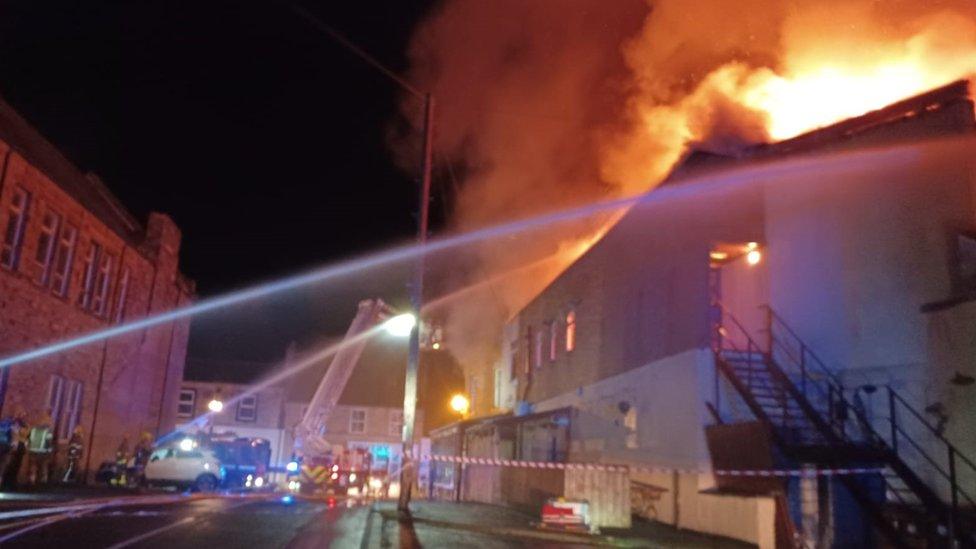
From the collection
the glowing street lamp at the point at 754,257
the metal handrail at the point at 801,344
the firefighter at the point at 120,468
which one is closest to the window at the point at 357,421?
the firefighter at the point at 120,468

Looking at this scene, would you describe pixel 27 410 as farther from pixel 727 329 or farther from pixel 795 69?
pixel 795 69

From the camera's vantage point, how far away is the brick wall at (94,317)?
60.8ft

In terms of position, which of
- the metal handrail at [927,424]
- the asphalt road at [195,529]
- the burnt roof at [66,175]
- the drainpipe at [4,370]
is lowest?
the asphalt road at [195,529]

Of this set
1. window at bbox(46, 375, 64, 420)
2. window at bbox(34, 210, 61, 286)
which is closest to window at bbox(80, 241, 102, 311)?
window at bbox(34, 210, 61, 286)

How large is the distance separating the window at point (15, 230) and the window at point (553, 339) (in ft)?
45.4

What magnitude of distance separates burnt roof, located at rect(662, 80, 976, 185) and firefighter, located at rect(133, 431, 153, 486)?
58.7 feet

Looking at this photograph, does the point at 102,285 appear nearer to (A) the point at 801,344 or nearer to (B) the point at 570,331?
(B) the point at 570,331

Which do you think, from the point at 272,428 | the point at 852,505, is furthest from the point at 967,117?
the point at 272,428

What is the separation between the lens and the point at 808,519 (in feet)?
35.3

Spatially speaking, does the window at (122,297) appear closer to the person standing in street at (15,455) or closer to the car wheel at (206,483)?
the car wheel at (206,483)

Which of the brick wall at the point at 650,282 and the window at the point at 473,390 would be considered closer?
the brick wall at the point at 650,282

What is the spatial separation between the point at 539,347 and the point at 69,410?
1332 centimetres

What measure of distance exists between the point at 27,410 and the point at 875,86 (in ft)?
62.2

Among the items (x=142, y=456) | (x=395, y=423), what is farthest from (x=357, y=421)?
(x=142, y=456)
